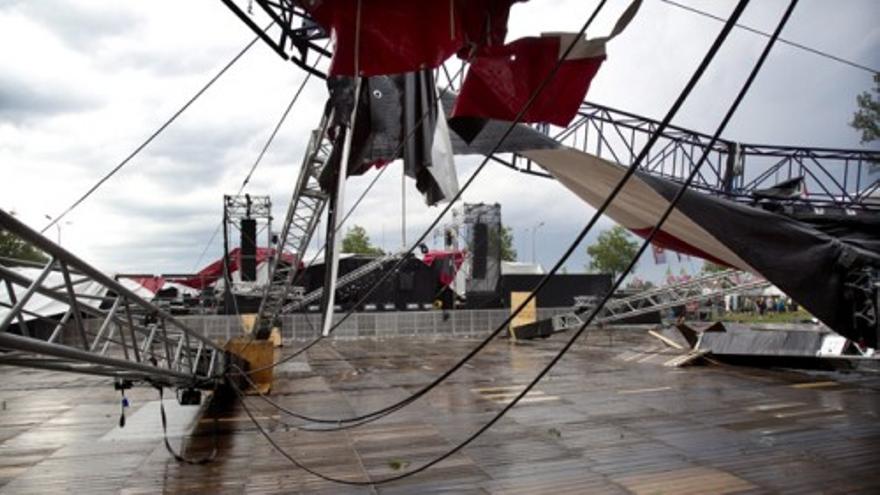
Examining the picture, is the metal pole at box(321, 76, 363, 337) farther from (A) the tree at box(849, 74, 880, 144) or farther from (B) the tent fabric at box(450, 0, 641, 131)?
(A) the tree at box(849, 74, 880, 144)

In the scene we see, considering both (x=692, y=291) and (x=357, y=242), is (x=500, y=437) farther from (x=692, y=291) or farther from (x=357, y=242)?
(x=357, y=242)

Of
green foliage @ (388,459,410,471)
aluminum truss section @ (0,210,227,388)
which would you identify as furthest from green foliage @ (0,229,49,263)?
green foliage @ (388,459,410,471)

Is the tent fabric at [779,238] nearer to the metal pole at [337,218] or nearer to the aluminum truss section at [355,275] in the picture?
the metal pole at [337,218]

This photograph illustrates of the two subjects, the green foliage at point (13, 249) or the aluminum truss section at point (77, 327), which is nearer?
the aluminum truss section at point (77, 327)

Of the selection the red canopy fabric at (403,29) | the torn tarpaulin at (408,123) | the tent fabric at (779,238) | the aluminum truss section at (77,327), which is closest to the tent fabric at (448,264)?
the aluminum truss section at (77,327)

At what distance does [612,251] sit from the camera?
7412cm

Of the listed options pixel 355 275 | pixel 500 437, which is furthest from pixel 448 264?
pixel 500 437

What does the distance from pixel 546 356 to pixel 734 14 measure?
47.5ft

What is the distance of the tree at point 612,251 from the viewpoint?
7244cm

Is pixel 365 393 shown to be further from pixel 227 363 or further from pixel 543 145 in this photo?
pixel 543 145

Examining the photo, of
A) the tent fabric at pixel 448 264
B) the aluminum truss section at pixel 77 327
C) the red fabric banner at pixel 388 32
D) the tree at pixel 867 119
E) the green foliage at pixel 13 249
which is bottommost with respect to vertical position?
the aluminum truss section at pixel 77 327

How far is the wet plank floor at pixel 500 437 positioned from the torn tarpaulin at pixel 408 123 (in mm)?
3135

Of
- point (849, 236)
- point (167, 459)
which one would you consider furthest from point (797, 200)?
point (167, 459)

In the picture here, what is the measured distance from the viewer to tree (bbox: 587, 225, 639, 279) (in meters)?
72.4
